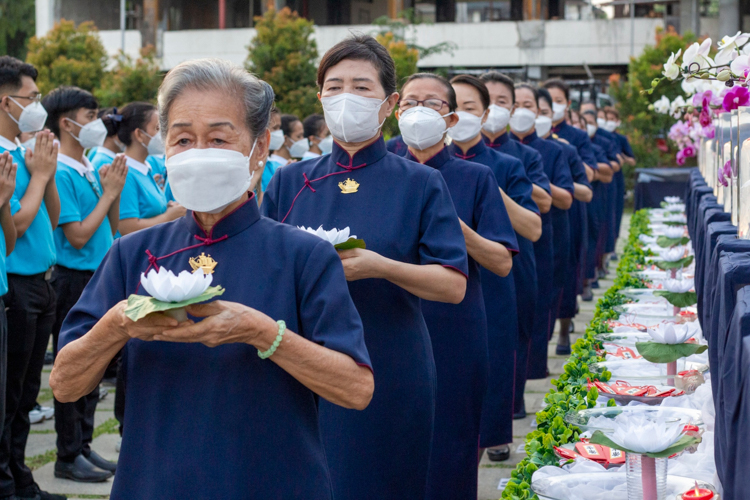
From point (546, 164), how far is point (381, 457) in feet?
13.3

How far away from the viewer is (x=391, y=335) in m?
2.90

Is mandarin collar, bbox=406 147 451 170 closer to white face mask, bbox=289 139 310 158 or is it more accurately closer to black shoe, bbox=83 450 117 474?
black shoe, bbox=83 450 117 474

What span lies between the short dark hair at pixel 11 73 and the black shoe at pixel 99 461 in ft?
6.28

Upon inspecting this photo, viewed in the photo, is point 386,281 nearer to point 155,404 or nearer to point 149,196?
point 155,404

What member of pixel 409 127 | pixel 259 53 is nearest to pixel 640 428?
pixel 409 127

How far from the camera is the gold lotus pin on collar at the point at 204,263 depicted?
1.99 meters

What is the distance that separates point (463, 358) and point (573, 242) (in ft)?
14.8

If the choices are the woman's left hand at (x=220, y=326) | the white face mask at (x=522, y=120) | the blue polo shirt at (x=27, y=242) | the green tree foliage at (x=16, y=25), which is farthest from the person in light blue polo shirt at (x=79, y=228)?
the green tree foliage at (x=16, y=25)

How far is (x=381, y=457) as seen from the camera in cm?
291

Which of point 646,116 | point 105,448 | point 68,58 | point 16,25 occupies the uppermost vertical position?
point 16,25

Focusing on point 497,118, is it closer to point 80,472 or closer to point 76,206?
point 76,206

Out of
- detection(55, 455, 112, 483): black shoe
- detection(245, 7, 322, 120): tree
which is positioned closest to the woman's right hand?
detection(55, 455, 112, 483): black shoe

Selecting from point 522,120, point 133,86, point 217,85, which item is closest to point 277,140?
point 522,120

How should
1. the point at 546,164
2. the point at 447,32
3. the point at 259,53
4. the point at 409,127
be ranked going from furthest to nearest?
the point at 447,32
the point at 259,53
the point at 546,164
the point at 409,127
